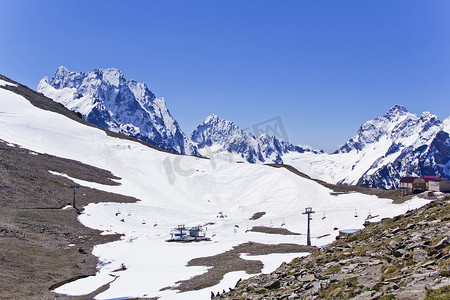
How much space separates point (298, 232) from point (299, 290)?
5758cm

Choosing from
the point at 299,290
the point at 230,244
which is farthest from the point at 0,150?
the point at 299,290

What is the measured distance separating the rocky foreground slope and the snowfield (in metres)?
13.8

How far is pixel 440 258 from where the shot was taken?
12.5 meters

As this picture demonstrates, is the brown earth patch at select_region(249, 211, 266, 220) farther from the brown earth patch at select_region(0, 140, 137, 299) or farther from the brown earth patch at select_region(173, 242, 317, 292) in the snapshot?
the brown earth patch at select_region(0, 140, 137, 299)

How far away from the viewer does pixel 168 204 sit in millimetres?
101438

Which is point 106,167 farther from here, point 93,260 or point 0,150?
point 93,260

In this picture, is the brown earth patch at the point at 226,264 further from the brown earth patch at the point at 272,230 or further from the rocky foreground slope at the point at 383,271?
the brown earth patch at the point at 272,230

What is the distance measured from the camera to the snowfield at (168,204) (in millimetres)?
41594

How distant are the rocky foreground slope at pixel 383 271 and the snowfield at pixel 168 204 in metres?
13.8

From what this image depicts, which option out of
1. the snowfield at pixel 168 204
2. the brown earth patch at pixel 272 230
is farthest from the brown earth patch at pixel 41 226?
the brown earth patch at pixel 272 230

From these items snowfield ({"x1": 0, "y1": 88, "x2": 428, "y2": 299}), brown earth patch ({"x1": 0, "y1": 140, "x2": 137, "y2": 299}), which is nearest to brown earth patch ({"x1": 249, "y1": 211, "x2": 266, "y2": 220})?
snowfield ({"x1": 0, "y1": 88, "x2": 428, "y2": 299})

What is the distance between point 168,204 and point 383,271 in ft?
300

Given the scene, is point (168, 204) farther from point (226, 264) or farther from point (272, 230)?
point (226, 264)

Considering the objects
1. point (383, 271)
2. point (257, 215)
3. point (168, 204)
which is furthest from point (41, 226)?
point (383, 271)
